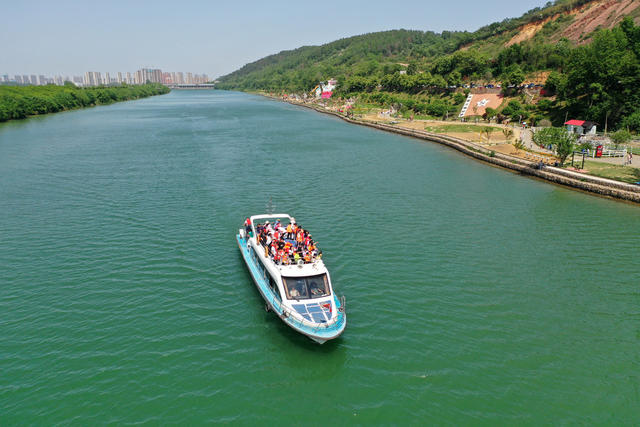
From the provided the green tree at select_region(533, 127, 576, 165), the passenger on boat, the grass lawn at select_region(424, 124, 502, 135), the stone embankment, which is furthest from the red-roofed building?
the passenger on boat

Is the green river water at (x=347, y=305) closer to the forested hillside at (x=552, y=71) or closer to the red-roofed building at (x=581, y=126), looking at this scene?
the red-roofed building at (x=581, y=126)

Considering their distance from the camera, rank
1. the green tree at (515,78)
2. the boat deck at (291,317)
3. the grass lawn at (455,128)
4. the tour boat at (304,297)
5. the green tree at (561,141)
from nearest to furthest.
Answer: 1. the boat deck at (291,317)
2. the tour boat at (304,297)
3. the green tree at (561,141)
4. the grass lawn at (455,128)
5. the green tree at (515,78)

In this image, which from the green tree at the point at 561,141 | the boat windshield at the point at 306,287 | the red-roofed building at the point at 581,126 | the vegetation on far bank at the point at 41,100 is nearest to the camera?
the boat windshield at the point at 306,287

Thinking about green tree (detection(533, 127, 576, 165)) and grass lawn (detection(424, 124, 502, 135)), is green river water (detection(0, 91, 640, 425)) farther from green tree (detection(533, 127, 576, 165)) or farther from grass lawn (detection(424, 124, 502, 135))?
grass lawn (detection(424, 124, 502, 135))

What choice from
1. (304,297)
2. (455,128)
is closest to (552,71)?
(455,128)

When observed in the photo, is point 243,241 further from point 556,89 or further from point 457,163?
point 556,89

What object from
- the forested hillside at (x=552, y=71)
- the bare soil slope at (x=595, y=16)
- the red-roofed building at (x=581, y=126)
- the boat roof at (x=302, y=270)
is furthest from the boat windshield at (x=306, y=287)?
the bare soil slope at (x=595, y=16)

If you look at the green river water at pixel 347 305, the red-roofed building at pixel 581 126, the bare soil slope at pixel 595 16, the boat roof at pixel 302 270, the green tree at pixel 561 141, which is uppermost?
the bare soil slope at pixel 595 16
